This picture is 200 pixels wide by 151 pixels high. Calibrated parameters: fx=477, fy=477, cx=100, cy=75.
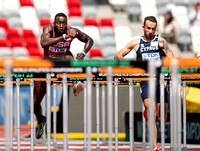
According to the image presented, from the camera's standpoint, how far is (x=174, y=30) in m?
15.3

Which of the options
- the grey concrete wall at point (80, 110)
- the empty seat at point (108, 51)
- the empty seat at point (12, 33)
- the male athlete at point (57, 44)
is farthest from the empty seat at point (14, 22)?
the male athlete at point (57, 44)

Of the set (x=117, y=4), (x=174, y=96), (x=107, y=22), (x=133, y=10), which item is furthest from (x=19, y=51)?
(x=174, y=96)

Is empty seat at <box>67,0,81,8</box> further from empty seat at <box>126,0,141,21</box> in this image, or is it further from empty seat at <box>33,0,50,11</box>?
empty seat at <box>126,0,141,21</box>

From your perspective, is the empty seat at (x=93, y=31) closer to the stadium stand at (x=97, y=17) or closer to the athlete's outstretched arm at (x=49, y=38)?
the stadium stand at (x=97, y=17)

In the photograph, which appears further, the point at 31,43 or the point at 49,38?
the point at 31,43

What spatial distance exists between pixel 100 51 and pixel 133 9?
7.23ft

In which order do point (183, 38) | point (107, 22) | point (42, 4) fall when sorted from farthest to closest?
point (42, 4), point (107, 22), point (183, 38)

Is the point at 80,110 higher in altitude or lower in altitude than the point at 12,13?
lower

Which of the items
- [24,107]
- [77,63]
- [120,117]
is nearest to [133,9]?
[24,107]

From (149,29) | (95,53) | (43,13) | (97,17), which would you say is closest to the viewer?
(149,29)

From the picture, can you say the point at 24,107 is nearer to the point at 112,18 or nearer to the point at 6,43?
the point at 6,43

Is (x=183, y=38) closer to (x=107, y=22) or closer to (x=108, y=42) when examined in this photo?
(x=108, y=42)

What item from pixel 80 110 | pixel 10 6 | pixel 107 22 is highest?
pixel 10 6

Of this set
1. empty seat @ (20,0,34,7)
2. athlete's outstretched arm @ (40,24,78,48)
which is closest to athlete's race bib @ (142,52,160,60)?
athlete's outstretched arm @ (40,24,78,48)
